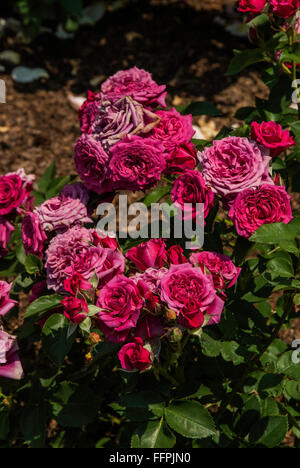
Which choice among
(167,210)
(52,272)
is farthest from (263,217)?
(52,272)

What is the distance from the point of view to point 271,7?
1.68 m

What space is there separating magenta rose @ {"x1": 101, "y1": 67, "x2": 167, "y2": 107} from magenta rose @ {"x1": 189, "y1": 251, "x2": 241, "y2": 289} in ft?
1.88

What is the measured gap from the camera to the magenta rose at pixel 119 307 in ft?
4.15

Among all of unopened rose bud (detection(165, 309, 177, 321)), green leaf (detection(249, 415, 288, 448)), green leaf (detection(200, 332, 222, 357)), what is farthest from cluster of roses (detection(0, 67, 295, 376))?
green leaf (detection(249, 415, 288, 448))

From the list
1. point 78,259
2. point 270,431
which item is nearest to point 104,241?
point 78,259

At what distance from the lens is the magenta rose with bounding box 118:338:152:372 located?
128 centimetres

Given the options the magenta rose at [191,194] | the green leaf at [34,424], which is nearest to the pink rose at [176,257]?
the magenta rose at [191,194]

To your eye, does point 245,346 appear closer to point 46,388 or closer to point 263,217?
point 263,217

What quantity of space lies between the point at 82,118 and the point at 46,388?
953 mm

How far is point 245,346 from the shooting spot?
1.66 m

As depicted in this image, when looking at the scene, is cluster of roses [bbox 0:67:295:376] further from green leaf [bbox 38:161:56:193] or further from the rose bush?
green leaf [bbox 38:161:56:193]

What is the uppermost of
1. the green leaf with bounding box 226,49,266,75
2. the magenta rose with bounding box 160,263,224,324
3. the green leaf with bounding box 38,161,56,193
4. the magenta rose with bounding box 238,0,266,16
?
the magenta rose with bounding box 238,0,266,16

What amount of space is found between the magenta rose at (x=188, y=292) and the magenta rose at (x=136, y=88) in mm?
638

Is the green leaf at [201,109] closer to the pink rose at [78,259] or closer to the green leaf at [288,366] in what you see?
the pink rose at [78,259]
